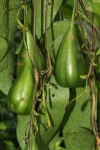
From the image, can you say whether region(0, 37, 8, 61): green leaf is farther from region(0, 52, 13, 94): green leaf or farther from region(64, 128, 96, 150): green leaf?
region(64, 128, 96, 150): green leaf

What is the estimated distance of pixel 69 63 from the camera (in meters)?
0.99

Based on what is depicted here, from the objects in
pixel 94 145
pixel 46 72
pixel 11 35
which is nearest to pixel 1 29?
pixel 11 35

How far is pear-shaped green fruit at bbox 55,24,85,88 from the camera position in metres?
0.99

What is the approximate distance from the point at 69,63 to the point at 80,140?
0.64ft

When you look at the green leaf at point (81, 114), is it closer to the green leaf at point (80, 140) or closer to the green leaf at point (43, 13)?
the green leaf at point (80, 140)

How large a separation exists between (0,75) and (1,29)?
106 mm

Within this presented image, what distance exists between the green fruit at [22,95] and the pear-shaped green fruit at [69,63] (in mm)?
66

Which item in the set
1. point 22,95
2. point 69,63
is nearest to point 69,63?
point 69,63

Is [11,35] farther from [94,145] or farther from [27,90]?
[94,145]

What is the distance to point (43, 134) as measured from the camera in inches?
43.2

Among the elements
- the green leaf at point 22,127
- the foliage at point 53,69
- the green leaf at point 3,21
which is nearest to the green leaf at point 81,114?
the foliage at point 53,69

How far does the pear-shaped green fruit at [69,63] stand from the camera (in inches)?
38.9

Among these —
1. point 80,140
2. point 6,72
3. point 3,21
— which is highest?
point 3,21

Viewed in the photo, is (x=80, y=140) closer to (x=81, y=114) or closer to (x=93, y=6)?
(x=81, y=114)
